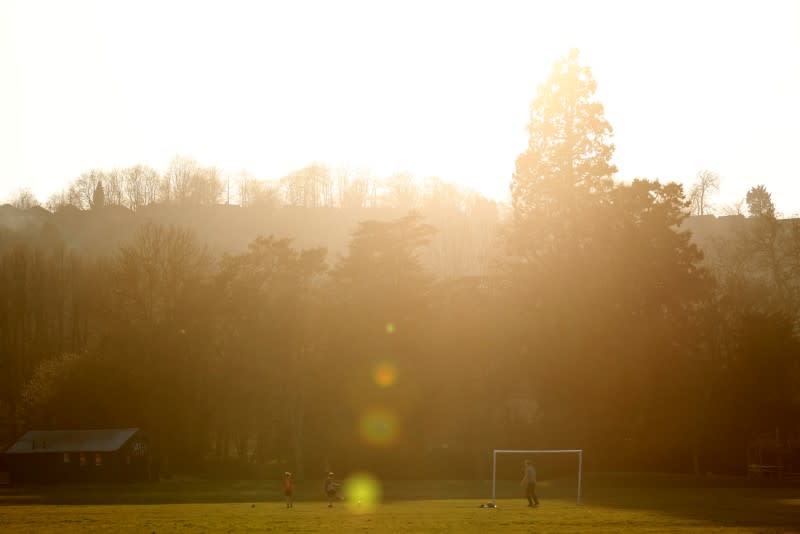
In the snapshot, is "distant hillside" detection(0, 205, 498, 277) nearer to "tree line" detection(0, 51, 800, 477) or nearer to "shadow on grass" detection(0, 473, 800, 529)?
"tree line" detection(0, 51, 800, 477)

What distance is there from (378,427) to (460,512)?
37093 millimetres

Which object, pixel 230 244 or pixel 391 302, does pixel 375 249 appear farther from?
pixel 230 244

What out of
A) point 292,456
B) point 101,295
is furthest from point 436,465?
point 101,295

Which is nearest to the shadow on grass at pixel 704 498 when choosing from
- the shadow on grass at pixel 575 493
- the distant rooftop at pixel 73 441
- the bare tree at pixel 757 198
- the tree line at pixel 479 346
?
the shadow on grass at pixel 575 493

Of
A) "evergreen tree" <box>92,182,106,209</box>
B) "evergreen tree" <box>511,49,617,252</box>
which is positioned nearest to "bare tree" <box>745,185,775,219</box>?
"evergreen tree" <box>511,49,617,252</box>

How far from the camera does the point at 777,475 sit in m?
66.2

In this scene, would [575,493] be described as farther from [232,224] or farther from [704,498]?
[232,224]

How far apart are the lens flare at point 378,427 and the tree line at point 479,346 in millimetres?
108

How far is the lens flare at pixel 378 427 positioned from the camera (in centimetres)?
7519

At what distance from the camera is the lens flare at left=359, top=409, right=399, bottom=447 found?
247 feet

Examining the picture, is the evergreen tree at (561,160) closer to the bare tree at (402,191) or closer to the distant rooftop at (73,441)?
the distant rooftop at (73,441)

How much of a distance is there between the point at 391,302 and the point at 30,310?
52.4 meters

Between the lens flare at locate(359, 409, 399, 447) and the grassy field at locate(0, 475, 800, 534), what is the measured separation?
36.7 ft

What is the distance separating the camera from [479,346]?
7731 centimetres
